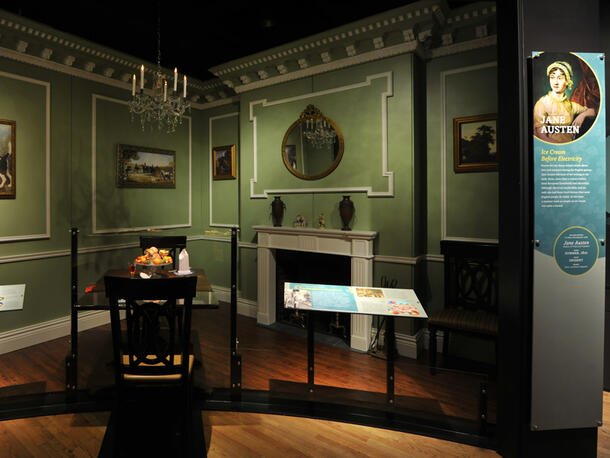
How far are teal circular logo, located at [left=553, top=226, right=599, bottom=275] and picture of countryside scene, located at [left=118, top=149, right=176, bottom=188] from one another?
457 cm

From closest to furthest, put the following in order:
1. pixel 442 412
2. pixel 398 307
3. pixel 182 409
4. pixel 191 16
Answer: pixel 182 409 → pixel 398 307 → pixel 442 412 → pixel 191 16

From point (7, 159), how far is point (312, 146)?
10.2ft

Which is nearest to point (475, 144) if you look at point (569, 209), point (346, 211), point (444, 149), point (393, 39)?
point (444, 149)

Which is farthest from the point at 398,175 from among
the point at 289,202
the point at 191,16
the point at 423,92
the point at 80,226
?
the point at 80,226

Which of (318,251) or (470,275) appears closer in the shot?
(470,275)

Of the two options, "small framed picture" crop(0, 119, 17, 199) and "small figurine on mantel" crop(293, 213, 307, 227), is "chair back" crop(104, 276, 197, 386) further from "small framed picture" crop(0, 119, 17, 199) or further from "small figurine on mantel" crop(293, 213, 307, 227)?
"small framed picture" crop(0, 119, 17, 199)

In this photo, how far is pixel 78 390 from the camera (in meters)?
2.67

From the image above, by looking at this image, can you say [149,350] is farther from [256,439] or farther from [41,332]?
[41,332]

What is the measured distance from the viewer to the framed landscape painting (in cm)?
451

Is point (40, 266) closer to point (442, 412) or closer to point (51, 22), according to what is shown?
point (51, 22)

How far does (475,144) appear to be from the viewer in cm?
337

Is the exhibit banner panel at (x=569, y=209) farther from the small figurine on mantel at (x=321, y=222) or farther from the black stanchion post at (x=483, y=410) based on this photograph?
the small figurine on mantel at (x=321, y=222)

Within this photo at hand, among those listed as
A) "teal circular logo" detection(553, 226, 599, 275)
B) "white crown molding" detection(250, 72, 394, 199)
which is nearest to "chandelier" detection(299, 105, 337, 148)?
"white crown molding" detection(250, 72, 394, 199)

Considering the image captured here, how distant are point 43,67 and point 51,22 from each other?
0.47 meters
